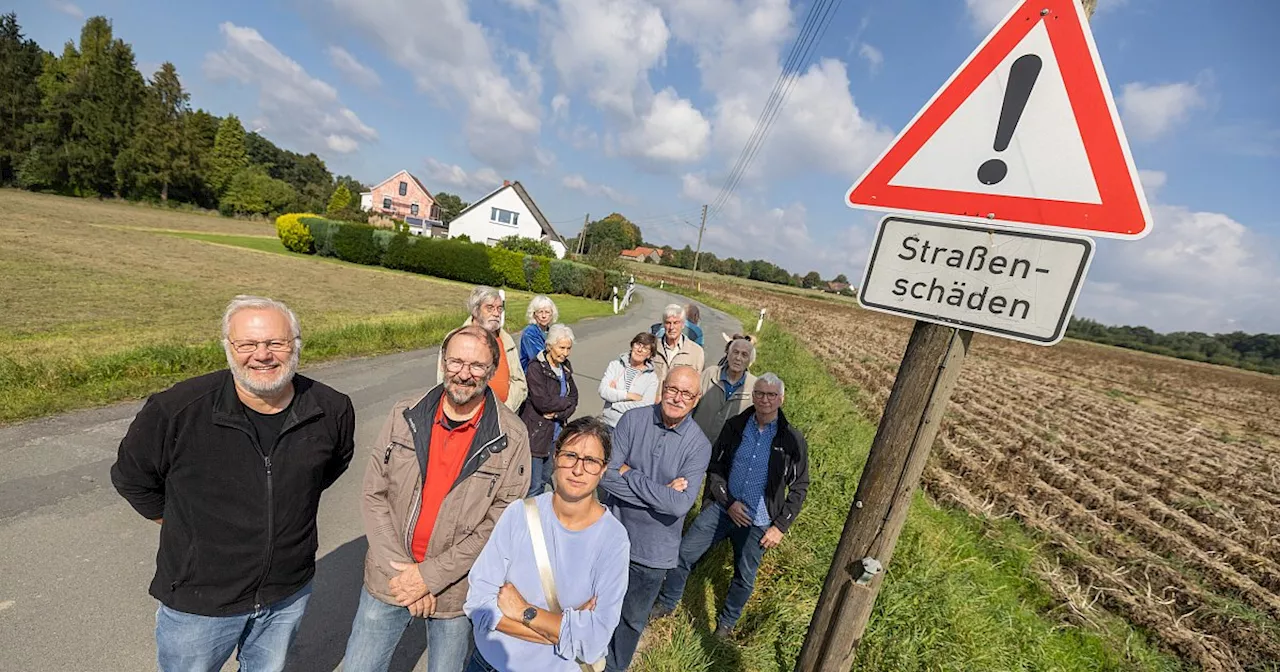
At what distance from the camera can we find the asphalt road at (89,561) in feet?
8.62

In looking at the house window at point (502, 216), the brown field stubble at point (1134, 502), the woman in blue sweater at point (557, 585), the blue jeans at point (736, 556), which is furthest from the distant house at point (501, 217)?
the woman in blue sweater at point (557, 585)

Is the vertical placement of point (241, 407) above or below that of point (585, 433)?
below

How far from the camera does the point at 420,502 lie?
2211 millimetres

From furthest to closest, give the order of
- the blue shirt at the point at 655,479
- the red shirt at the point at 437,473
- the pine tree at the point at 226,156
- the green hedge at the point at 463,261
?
1. the pine tree at the point at 226,156
2. the green hedge at the point at 463,261
3. the blue shirt at the point at 655,479
4. the red shirt at the point at 437,473

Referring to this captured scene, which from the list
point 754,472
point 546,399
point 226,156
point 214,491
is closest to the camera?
point 214,491

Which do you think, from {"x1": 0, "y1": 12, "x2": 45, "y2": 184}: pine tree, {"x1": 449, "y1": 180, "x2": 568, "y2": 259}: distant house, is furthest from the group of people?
{"x1": 0, "y1": 12, "x2": 45, "y2": 184}: pine tree

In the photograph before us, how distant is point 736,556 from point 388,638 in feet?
7.18

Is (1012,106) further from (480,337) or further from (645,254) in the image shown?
(645,254)

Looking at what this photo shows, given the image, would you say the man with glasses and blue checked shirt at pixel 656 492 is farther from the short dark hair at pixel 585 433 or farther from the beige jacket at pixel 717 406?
the beige jacket at pixel 717 406

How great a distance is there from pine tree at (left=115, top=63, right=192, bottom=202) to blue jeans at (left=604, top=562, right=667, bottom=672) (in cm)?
5997

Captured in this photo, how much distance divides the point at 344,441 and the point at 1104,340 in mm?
96787

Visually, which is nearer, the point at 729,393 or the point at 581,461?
the point at 581,461

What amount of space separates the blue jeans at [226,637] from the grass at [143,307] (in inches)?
192

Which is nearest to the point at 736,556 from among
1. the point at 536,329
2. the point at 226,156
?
the point at 536,329
